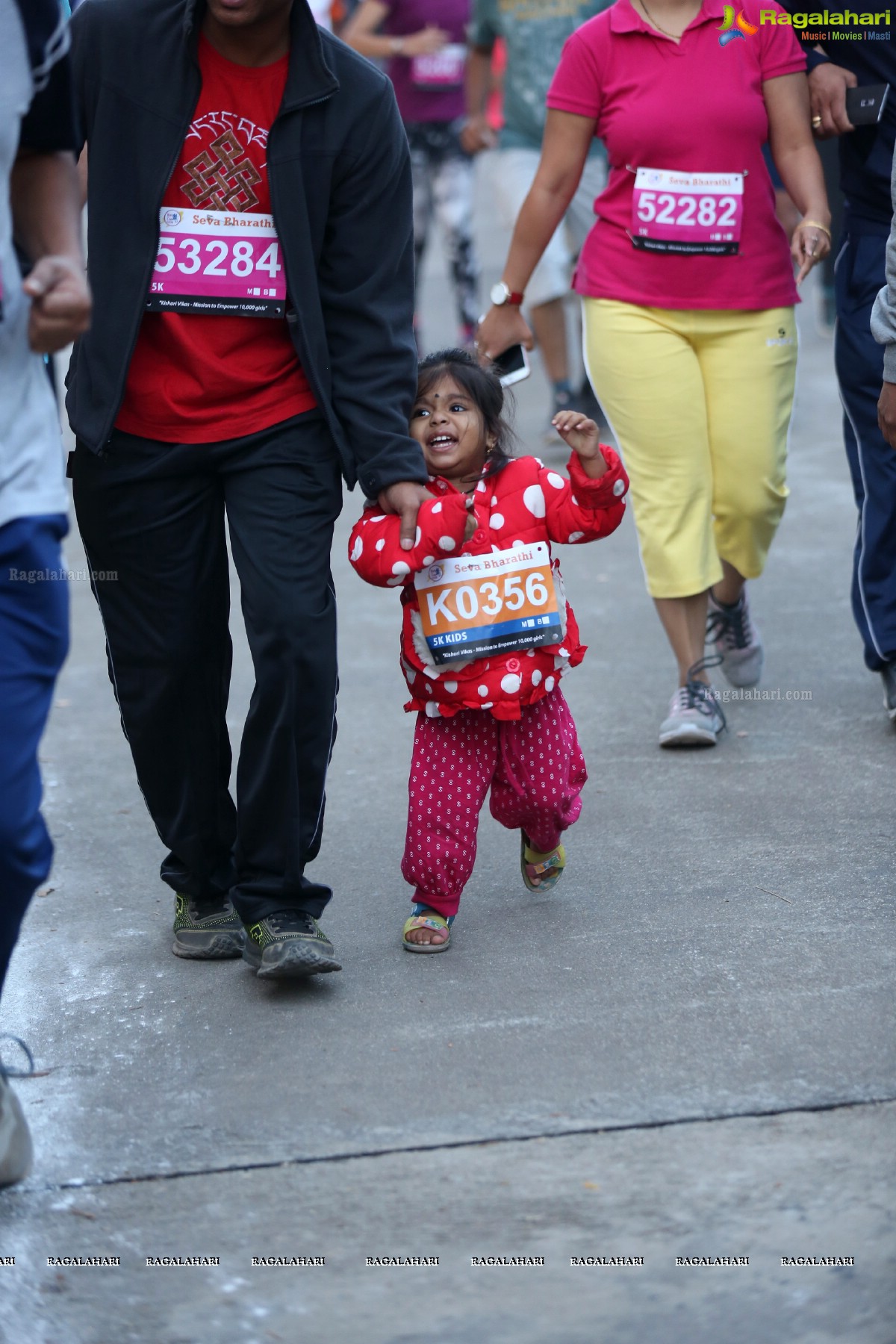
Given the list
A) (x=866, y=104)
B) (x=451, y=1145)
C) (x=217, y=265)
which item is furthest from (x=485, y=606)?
(x=866, y=104)

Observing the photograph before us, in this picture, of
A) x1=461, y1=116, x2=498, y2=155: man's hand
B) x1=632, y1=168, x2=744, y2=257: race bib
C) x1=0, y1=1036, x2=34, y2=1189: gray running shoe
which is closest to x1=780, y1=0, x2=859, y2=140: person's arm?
x1=632, y1=168, x2=744, y2=257: race bib

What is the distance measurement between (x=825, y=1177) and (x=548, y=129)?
306cm

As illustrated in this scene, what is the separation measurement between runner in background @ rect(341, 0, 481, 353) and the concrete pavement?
5367 mm

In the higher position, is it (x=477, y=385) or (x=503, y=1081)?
(x=477, y=385)

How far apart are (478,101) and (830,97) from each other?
443cm

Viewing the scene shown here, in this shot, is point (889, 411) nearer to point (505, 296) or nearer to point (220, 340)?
point (505, 296)

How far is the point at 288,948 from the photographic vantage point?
135 inches

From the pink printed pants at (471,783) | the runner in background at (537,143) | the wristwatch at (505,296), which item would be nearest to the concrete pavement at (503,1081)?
the pink printed pants at (471,783)

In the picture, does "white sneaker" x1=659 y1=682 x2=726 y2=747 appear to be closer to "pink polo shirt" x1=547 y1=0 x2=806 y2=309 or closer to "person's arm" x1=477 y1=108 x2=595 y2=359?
"pink polo shirt" x1=547 y1=0 x2=806 y2=309

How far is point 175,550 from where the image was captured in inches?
135

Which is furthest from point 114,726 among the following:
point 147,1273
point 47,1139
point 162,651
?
point 147,1273

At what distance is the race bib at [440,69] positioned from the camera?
936 centimetres

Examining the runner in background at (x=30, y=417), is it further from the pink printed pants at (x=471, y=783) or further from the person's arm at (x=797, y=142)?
the person's arm at (x=797, y=142)

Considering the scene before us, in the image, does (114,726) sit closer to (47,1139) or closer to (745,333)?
(745,333)
